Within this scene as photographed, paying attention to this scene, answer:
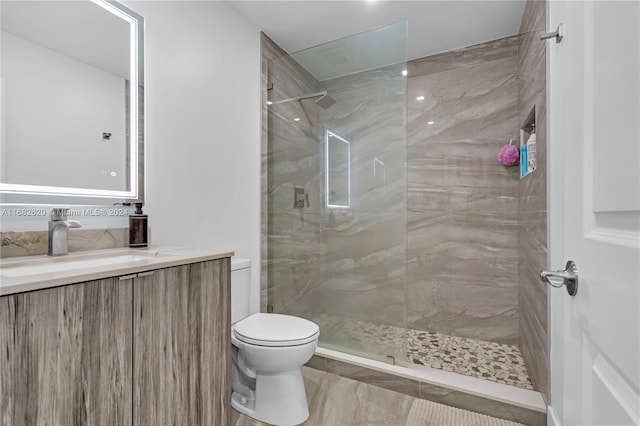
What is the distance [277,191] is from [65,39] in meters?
1.51

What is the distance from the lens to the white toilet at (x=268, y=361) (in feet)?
5.04

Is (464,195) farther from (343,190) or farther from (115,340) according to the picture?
(115,340)

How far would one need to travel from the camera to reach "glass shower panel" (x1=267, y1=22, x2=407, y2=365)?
210 cm

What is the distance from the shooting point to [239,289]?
1.81 metres

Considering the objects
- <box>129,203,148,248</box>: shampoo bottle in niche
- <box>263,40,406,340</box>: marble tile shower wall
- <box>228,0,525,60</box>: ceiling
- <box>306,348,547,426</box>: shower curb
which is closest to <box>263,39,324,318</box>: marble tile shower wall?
<box>263,40,406,340</box>: marble tile shower wall

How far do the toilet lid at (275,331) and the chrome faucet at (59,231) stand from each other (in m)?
0.87

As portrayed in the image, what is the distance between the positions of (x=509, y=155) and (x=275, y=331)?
2141 millimetres

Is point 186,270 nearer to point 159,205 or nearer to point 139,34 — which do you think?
point 159,205

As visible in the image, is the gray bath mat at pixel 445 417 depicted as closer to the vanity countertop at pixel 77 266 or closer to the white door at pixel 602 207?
the white door at pixel 602 207

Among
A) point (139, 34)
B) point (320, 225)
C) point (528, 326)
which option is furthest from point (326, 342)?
point (139, 34)

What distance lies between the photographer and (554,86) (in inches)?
43.8

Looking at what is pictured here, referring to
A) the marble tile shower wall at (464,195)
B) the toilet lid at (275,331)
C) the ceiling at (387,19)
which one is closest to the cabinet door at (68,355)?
the toilet lid at (275,331)

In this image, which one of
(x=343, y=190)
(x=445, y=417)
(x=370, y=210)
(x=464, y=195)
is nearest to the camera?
(x=445, y=417)

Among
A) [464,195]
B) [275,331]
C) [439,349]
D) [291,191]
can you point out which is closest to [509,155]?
[464,195]
